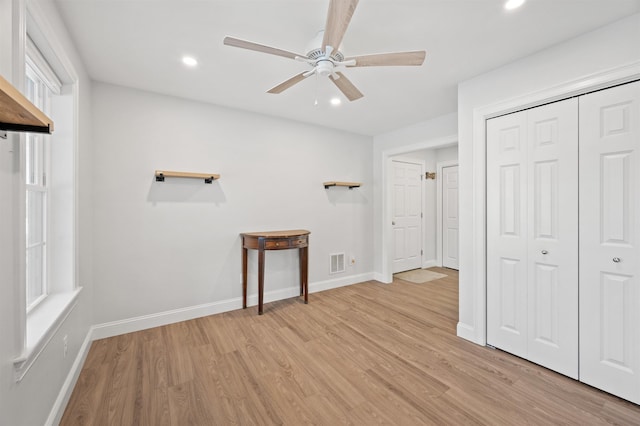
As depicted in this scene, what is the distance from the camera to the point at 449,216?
5598mm

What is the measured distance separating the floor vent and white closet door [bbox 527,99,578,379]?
2.48m

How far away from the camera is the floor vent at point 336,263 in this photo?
4191 millimetres

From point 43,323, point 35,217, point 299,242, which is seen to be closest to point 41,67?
point 35,217

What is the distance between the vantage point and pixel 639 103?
1.74 m

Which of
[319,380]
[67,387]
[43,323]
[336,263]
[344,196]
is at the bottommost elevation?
[319,380]

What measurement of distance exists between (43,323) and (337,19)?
89.4 inches

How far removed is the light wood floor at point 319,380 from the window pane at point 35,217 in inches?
42.6

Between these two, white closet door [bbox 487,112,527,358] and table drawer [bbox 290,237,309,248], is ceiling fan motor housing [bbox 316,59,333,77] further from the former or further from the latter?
table drawer [bbox 290,237,309,248]

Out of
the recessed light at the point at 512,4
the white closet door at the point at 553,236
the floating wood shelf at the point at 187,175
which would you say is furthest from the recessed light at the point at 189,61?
the white closet door at the point at 553,236

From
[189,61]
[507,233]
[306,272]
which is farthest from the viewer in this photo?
[306,272]

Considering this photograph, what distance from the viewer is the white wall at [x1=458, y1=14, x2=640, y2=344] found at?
5.99 ft

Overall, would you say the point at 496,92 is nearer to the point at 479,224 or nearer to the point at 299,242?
the point at 479,224

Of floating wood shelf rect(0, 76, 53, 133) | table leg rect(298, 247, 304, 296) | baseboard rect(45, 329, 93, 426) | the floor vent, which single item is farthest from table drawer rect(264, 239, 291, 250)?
floating wood shelf rect(0, 76, 53, 133)

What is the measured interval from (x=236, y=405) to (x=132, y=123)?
2746mm
